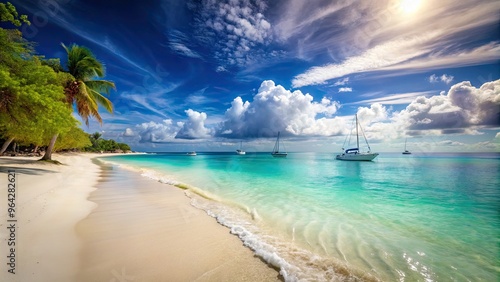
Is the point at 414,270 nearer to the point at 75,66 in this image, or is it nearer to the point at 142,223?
the point at 142,223

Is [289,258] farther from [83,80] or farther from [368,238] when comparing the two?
[83,80]

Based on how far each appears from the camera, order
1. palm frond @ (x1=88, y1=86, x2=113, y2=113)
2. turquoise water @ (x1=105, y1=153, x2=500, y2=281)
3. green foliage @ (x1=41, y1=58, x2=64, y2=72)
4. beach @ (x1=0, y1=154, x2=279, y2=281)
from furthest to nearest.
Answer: palm frond @ (x1=88, y1=86, x2=113, y2=113)
green foliage @ (x1=41, y1=58, x2=64, y2=72)
turquoise water @ (x1=105, y1=153, x2=500, y2=281)
beach @ (x1=0, y1=154, x2=279, y2=281)

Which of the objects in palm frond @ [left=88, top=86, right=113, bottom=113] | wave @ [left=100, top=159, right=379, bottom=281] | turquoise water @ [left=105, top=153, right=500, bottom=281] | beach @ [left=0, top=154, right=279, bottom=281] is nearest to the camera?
beach @ [left=0, top=154, right=279, bottom=281]

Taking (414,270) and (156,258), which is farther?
(414,270)

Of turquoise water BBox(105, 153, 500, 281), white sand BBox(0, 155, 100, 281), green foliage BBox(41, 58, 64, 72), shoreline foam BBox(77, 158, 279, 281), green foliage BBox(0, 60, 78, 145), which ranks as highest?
green foliage BBox(41, 58, 64, 72)

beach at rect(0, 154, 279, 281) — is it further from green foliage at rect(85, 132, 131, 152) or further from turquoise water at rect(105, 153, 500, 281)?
green foliage at rect(85, 132, 131, 152)

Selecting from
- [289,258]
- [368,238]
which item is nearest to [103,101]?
[289,258]

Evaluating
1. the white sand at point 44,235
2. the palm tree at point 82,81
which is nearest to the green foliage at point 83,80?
the palm tree at point 82,81

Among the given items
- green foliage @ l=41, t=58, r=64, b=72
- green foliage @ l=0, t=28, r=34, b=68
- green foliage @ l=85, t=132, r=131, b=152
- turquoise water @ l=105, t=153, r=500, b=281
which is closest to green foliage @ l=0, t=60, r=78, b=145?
green foliage @ l=0, t=28, r=34, b=68

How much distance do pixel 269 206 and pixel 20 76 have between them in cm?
1427

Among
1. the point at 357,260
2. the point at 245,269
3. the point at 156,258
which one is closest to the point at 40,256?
the point at 156,258

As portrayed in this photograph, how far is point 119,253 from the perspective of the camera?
4.12m

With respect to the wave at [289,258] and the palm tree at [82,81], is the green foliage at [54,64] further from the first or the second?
the wave at [289,258]

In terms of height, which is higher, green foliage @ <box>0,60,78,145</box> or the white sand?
green foliage @ <box>0,60,78,145</box>
